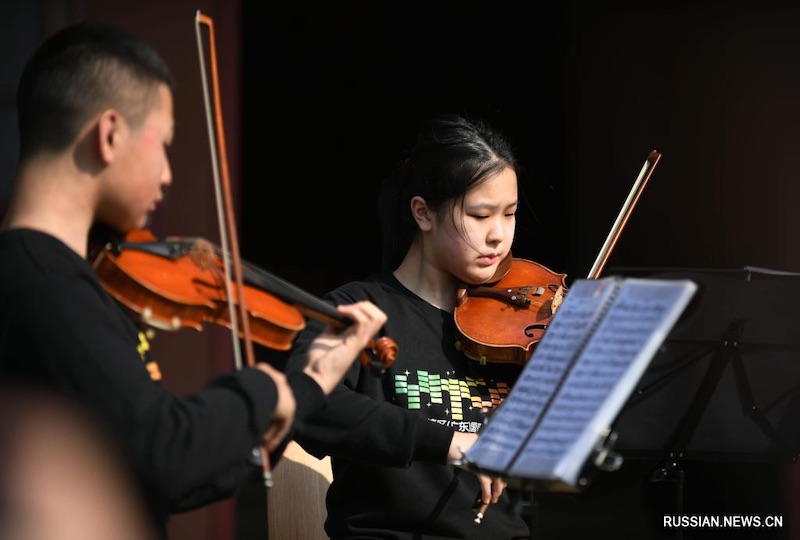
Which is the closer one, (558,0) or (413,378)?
(413,378)

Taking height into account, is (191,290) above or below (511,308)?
below

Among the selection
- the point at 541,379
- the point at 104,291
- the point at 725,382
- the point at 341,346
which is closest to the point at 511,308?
the point at 725,382

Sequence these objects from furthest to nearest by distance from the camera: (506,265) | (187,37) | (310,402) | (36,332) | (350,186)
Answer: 1. (350,186)
2. (187,37)
3. (506,265)
4. (310,402)
5. (36,332)

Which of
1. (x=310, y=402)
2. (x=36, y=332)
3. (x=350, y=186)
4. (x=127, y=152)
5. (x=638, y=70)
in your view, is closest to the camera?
(x=36, y=332)

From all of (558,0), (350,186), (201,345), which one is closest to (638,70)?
(558,0)

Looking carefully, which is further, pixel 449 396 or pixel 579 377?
pixel 449 396

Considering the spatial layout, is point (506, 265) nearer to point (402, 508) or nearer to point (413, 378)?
point (413, 378)

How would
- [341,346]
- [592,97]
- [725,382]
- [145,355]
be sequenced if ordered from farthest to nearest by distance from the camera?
[592,97]
[725,382]
[341,346]
[145,355]

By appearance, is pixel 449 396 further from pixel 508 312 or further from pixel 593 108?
pixel 593 108

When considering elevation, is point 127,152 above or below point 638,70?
below

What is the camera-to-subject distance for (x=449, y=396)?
96.8 inches

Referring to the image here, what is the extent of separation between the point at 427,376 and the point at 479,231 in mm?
321

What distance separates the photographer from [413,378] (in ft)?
8.09

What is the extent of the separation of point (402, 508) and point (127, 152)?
1028 millimetres
